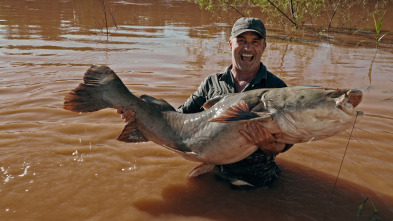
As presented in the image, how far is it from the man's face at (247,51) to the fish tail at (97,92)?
1.07 metres

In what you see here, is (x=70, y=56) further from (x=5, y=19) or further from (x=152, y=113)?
(x=5, y=19)

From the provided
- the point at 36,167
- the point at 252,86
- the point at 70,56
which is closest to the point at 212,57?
the point at 70,56

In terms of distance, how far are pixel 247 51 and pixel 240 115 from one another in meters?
0.99

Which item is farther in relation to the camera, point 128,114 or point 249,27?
point 249,27

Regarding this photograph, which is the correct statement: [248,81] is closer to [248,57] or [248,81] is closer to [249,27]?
[248,57]

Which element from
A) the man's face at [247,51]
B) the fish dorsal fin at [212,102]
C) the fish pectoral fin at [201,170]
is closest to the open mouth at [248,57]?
the man's face at [247,51]

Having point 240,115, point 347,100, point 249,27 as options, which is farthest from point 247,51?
point 347,100

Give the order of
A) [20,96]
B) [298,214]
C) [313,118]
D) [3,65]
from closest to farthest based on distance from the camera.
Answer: [313,118]
[298,214]
[20,96]
[3,65]

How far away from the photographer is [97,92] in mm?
2605

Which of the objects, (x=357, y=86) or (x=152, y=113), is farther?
(x=357, y=86)

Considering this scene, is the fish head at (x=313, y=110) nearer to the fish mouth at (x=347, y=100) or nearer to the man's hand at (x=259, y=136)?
the fish mouth at (x=347, y=100)

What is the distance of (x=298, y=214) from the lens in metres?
2.47

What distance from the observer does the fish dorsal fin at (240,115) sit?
6.67 ft

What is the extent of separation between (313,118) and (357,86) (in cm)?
388
